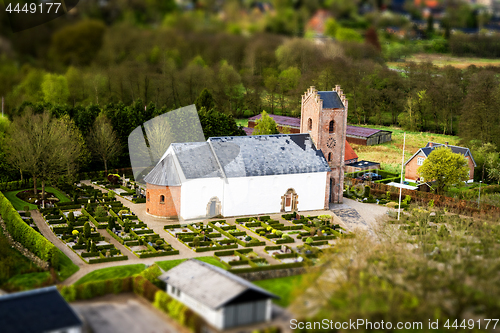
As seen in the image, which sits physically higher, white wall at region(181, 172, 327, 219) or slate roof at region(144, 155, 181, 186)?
slate roof at region(144, 155, 181, 186)

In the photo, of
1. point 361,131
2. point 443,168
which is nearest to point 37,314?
point 443,168

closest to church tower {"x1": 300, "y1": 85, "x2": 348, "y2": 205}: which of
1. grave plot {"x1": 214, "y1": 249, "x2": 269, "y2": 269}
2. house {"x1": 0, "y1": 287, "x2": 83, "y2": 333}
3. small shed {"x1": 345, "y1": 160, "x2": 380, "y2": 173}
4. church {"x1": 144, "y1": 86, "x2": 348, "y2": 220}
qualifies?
church {"x1": 144, "y1": 86, "x2": 348, "y2": 220}

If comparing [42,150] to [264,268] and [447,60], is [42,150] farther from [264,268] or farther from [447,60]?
[447,60]

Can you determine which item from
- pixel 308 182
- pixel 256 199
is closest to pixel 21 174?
pixel 256 199

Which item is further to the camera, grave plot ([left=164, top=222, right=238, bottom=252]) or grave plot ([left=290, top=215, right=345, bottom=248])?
grave plot ([left=290, top=215, right=345, bottom=248])

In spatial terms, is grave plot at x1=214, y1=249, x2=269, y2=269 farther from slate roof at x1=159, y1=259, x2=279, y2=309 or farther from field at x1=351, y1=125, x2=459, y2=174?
field at x1=351, y1=125, x2=459, y2=174

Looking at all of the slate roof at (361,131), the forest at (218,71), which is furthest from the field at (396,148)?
the forest at (218,71)
